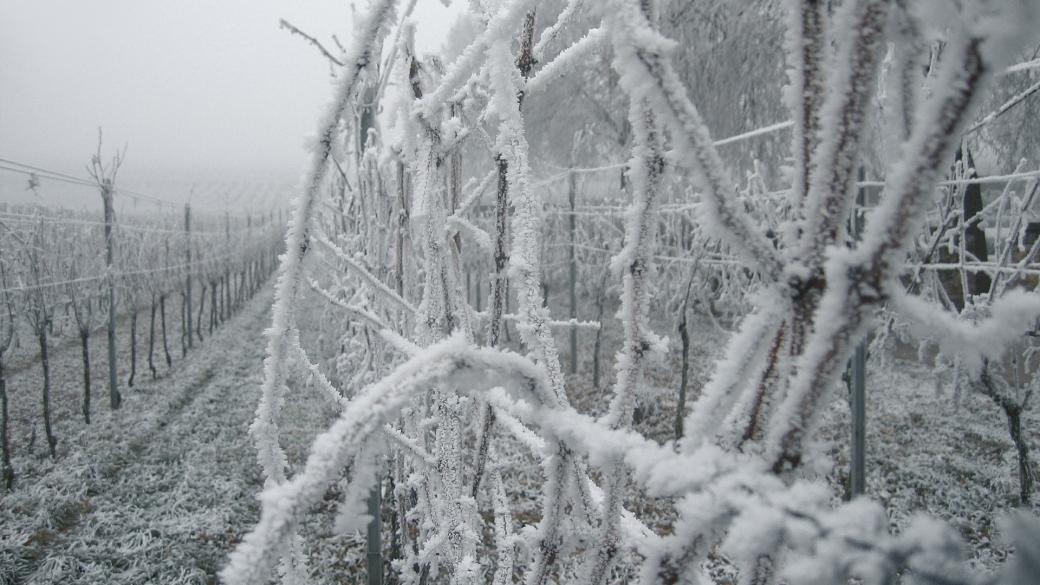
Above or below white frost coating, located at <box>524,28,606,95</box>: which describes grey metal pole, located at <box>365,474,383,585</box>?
below

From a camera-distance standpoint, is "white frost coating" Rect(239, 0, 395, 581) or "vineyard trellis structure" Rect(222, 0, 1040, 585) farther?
"white frost coating" Rect(239, 0, 395, 581)

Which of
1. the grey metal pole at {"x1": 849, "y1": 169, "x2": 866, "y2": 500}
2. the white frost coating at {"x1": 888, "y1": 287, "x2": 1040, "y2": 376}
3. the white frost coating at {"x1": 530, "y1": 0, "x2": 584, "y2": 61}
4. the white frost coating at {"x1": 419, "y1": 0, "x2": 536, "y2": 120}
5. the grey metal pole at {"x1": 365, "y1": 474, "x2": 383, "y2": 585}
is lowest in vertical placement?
the grey metal pole at {"x1": 365, "y1": 474, "x2": 383, "y2": 585}

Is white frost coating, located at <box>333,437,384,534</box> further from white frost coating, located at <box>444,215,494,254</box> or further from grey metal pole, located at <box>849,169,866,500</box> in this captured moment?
grey metal pole, located at <box>849,169,866,500</box>

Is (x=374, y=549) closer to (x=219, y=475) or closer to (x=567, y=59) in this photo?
(x=567, y=59)

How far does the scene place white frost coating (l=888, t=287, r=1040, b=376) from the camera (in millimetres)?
331

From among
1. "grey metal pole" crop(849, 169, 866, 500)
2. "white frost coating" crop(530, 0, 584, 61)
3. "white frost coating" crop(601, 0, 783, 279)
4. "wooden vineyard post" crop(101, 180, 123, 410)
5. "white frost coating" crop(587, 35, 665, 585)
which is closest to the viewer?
"white frost coating" crop(601, 0, 783, 279)

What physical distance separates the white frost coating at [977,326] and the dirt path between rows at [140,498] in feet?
10.8

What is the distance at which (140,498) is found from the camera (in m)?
3.54

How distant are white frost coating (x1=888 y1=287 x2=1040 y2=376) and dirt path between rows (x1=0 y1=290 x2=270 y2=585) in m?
3.29

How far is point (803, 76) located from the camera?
398 mm

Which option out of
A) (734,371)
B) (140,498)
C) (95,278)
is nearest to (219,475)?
(140,498)

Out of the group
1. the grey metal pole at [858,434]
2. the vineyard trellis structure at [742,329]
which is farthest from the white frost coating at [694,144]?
the grey metal pole at [858,434]

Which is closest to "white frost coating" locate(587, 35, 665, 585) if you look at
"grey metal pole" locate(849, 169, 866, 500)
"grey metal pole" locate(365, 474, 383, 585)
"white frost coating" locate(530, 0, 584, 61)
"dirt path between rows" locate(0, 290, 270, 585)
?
"white frost coating" locate(530, 0, 584, 61)

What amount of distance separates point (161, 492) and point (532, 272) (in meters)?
4.05
